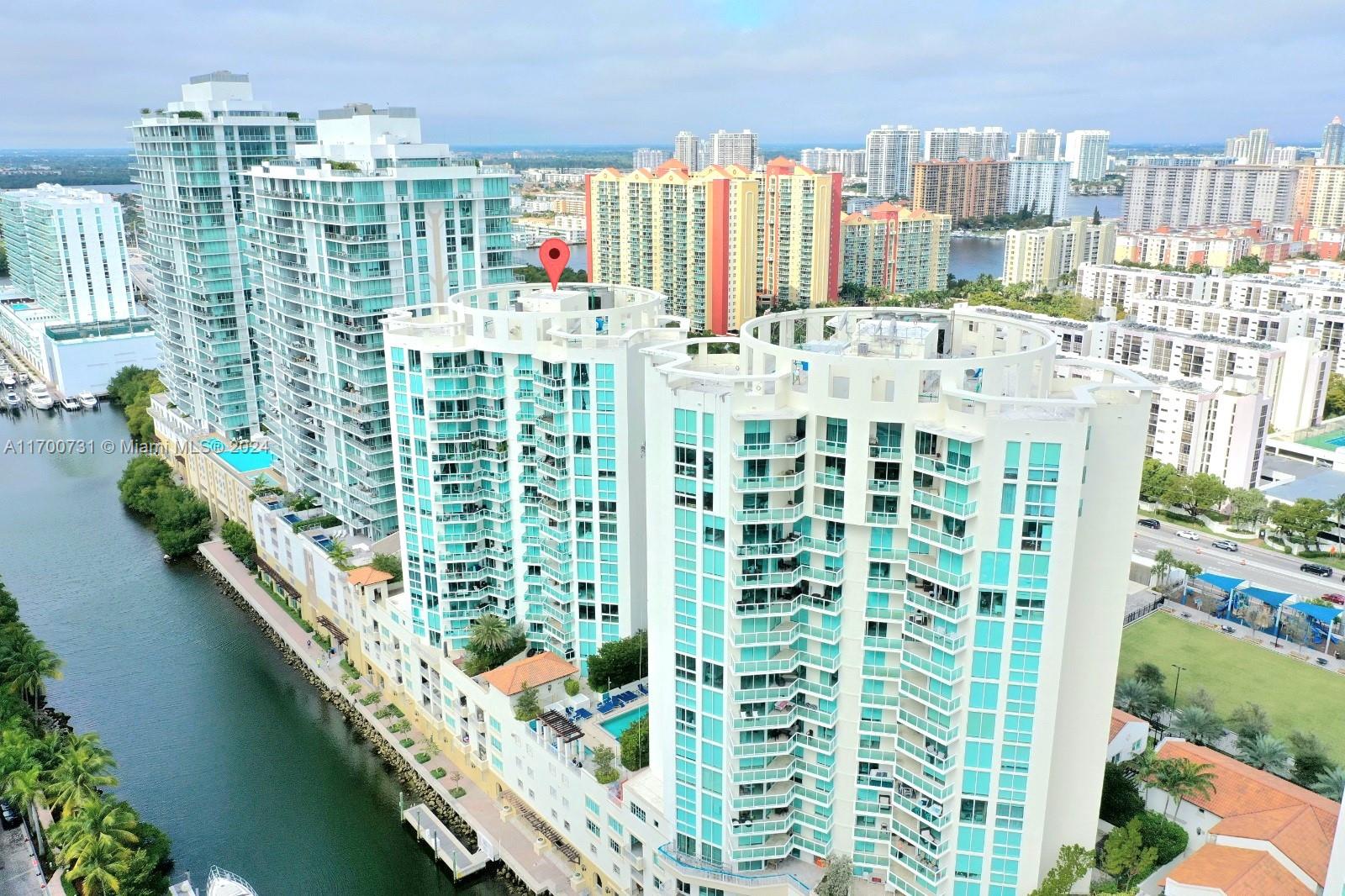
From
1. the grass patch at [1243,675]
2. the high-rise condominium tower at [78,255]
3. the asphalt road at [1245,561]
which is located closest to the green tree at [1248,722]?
the grass patch at [1243,675]

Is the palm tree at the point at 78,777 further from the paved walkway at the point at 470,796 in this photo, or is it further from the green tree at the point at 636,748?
the green tree at the point at 636,748

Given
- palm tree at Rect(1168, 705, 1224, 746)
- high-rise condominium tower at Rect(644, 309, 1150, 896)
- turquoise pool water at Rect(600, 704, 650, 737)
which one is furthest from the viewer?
palm tree at Rect(1168, 705, 1224, 746)

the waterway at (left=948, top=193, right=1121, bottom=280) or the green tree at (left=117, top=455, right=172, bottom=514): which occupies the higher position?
the waterway at (left=948, top=193, right=1121, bottom=280)

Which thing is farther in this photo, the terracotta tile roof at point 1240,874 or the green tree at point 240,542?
the green tree at point 240,542

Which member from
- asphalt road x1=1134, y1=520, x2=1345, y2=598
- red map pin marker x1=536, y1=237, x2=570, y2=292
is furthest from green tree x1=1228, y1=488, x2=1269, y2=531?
red map pin marker x1=536, y1=237, x2=570, y2=292

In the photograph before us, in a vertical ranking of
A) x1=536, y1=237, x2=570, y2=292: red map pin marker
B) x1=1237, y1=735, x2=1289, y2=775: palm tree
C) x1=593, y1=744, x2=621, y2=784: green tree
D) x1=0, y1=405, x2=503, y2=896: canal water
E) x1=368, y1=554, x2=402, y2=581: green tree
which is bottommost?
x1=0, y1=405, x2=503, y2=896: canal water

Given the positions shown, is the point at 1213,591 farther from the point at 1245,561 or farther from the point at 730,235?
the point at 730,235

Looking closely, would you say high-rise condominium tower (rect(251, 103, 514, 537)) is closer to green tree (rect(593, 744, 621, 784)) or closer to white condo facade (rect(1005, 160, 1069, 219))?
green tree (rect(593, 744, 621, 784))
